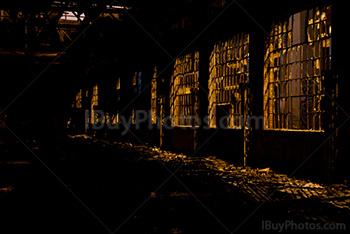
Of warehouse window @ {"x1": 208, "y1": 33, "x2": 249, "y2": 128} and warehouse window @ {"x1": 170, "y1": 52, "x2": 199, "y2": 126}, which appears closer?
warehouse window @ {"x1": 208, "y1": 33, "x2": 249, "y2": 128}

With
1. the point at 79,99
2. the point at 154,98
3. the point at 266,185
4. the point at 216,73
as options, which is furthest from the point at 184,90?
the point at 79,99

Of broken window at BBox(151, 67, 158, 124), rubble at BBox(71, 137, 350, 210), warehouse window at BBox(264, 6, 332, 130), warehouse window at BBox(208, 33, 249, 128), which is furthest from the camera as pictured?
broken window at BBox(151, 67, 158, 124)

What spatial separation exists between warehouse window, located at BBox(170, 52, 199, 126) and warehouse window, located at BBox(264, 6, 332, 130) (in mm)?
4192

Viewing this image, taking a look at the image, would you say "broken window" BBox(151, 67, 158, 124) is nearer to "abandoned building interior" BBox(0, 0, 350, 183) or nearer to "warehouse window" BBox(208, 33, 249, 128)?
"abandoned building interior" BBox(0, 0, 350, 183)

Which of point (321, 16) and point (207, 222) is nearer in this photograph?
point (207, 222)

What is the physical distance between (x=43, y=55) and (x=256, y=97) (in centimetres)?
1637

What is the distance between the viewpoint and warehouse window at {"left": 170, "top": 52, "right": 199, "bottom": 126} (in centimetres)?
1512

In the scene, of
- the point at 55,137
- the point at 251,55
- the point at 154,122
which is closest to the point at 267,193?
the point at 251,55

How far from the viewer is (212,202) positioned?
19.9 feet

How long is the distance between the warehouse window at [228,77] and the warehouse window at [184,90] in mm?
877

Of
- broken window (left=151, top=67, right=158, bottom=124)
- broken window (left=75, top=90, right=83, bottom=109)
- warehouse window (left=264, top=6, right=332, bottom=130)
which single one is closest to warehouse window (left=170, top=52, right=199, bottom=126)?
broken window (left=151, top=67, right=158, bottom=124)

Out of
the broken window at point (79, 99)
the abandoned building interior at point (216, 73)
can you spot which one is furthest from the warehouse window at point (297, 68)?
the broken window at point (79, 99)

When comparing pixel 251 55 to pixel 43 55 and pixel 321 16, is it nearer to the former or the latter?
pixel 321 16

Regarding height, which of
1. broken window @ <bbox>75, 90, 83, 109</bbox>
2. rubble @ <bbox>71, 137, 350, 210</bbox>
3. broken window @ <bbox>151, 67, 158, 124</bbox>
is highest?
broken window @ <bbox>75, 90, 83, 109</bbox>
